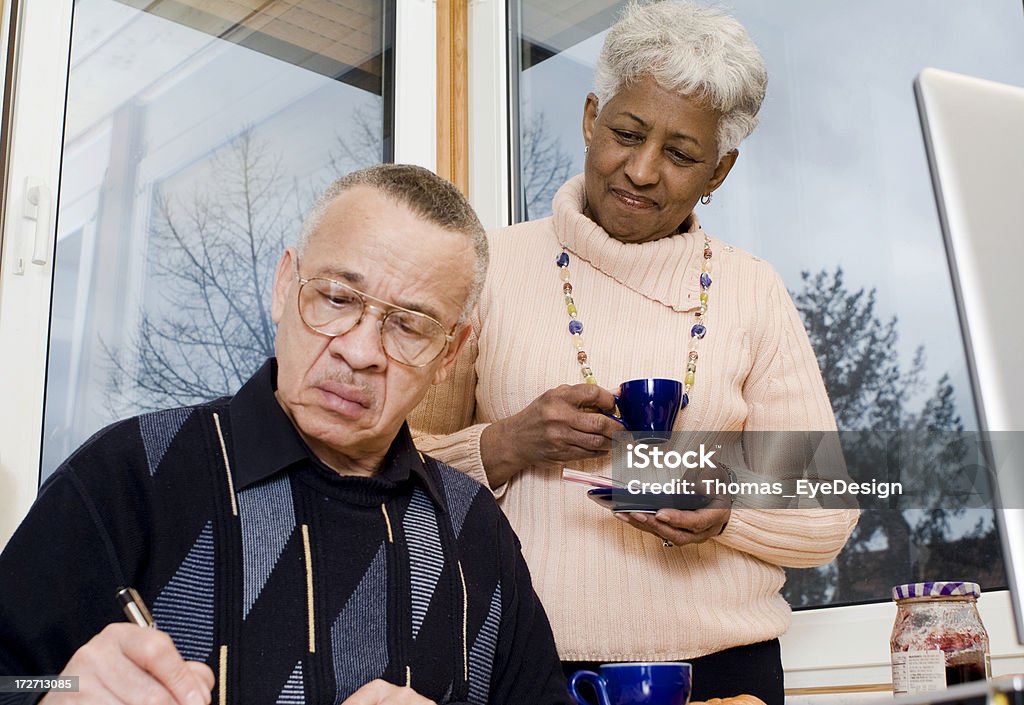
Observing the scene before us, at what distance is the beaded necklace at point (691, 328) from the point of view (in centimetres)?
153

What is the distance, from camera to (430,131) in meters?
2.80

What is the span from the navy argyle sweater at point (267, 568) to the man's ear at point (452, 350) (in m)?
0.10

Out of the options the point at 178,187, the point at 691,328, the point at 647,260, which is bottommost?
the point at 691,328

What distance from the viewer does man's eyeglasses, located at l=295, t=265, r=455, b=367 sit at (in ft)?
3.89

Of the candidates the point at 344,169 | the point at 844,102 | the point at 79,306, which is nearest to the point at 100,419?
the point at 79,306

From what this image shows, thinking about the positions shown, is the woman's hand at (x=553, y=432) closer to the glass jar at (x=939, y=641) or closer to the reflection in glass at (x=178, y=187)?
the glass jar at (x=939, y=641)

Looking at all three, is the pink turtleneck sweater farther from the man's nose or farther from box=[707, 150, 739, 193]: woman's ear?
the man's nose

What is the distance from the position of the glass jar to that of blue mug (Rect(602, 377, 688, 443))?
37 cm

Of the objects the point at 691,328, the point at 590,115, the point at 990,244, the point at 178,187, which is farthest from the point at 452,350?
the point at 178,187

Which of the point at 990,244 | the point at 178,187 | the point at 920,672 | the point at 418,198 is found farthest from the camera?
the point at 178,187

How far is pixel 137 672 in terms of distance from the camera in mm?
793

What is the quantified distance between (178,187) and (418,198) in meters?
1.17

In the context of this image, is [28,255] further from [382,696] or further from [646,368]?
[382,696]

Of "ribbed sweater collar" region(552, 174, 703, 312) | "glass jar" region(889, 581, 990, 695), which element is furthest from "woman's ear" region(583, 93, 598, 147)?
"glass jar" region(889, 581, 990, 695)
